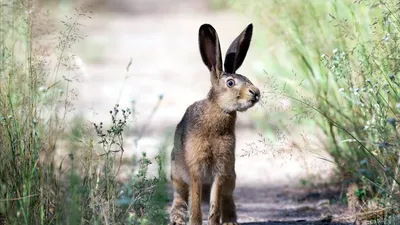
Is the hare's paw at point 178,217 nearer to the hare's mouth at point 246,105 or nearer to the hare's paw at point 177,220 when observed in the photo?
the hare's paw at point 177,220

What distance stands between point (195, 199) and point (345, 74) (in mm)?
1104

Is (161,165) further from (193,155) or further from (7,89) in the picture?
(7,89)

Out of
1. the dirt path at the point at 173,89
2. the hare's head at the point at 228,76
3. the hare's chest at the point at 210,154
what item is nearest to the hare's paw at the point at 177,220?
the hare's chest at the point at 210,154

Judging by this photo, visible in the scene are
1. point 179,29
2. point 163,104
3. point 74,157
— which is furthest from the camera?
point 179,29

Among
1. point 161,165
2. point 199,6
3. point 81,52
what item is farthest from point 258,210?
point 199,6

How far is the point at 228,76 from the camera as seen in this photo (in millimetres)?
4898

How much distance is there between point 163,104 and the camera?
9742 mm

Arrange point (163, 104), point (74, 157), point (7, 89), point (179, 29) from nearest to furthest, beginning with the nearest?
point (74, 157)
point (7, 89)
point (163, 104)
point (179, 29)

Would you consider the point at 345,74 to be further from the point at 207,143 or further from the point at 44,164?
the point at 44,164

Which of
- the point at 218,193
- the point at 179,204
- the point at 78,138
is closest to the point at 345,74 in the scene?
the point at 218,193

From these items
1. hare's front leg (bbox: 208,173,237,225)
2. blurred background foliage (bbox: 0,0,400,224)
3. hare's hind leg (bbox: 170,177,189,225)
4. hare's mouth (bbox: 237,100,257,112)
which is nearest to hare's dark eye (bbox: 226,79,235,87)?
hare's mouth (bbox: 237,100,257,112)

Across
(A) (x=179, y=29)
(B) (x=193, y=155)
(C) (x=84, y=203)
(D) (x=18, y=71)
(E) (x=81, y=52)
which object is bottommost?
(C) (x=84, y=203)

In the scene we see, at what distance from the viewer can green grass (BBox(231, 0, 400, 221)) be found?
452 centimetres

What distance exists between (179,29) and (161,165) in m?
11.7
